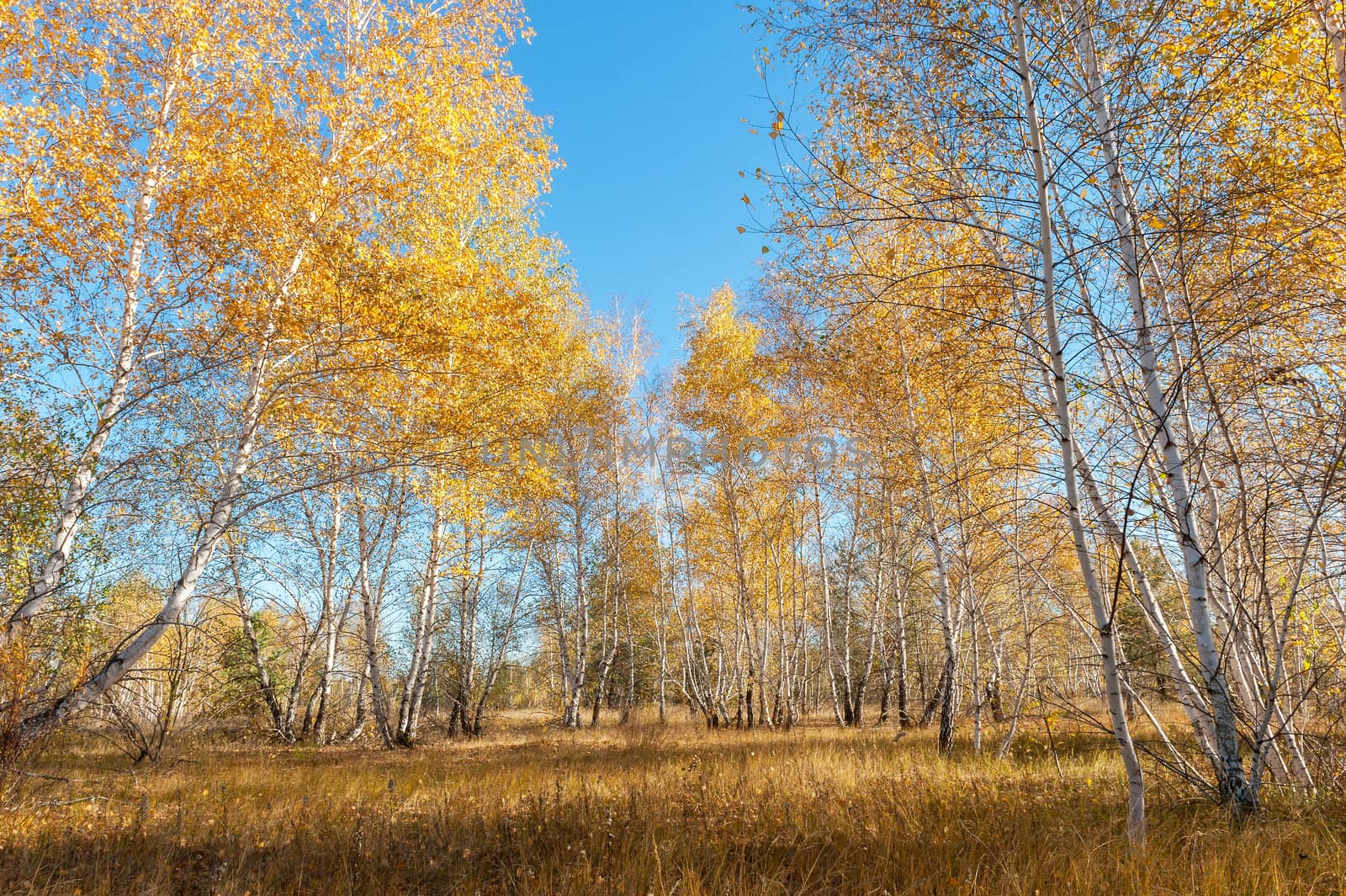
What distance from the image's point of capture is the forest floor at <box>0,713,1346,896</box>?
263cm

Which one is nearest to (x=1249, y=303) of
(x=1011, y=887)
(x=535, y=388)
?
(x=1011, y=887)

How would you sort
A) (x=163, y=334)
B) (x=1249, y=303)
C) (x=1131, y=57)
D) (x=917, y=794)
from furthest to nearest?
(x=163, y=334)
(x=917, y=794)
(x=1249, y=303)
(x=1131, y=57)

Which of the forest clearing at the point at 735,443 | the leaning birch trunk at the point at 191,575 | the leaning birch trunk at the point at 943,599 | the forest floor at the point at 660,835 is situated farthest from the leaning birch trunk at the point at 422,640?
the leaning birch trunk at the point at 943,599

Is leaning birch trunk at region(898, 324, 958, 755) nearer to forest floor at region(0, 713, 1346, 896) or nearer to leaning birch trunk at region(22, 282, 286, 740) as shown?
forest floor at region(0, 713, 1346, 896)

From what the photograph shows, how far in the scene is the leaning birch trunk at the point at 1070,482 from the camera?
9.26ft

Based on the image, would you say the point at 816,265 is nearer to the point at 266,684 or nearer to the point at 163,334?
the point at 163,334

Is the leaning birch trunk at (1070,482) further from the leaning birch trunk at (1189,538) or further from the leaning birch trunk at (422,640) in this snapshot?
the leaning birch trunk at (422,640)

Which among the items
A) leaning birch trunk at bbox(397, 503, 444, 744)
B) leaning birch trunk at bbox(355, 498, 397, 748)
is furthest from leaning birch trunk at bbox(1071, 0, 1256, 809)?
leaning birch trunk at bbox(355, 498, 397, 748)

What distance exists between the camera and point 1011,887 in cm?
246

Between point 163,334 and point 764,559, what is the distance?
1138 cm

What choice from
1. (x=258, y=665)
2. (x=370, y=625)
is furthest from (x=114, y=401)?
(x=258, y=665)

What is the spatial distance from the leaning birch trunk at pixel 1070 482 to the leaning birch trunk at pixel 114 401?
6800mm

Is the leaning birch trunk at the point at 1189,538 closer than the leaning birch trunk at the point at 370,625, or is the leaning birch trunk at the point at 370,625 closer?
the leaning birch trunk at the point at 1189,538

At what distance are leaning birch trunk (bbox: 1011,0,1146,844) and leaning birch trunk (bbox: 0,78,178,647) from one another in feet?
22.3
